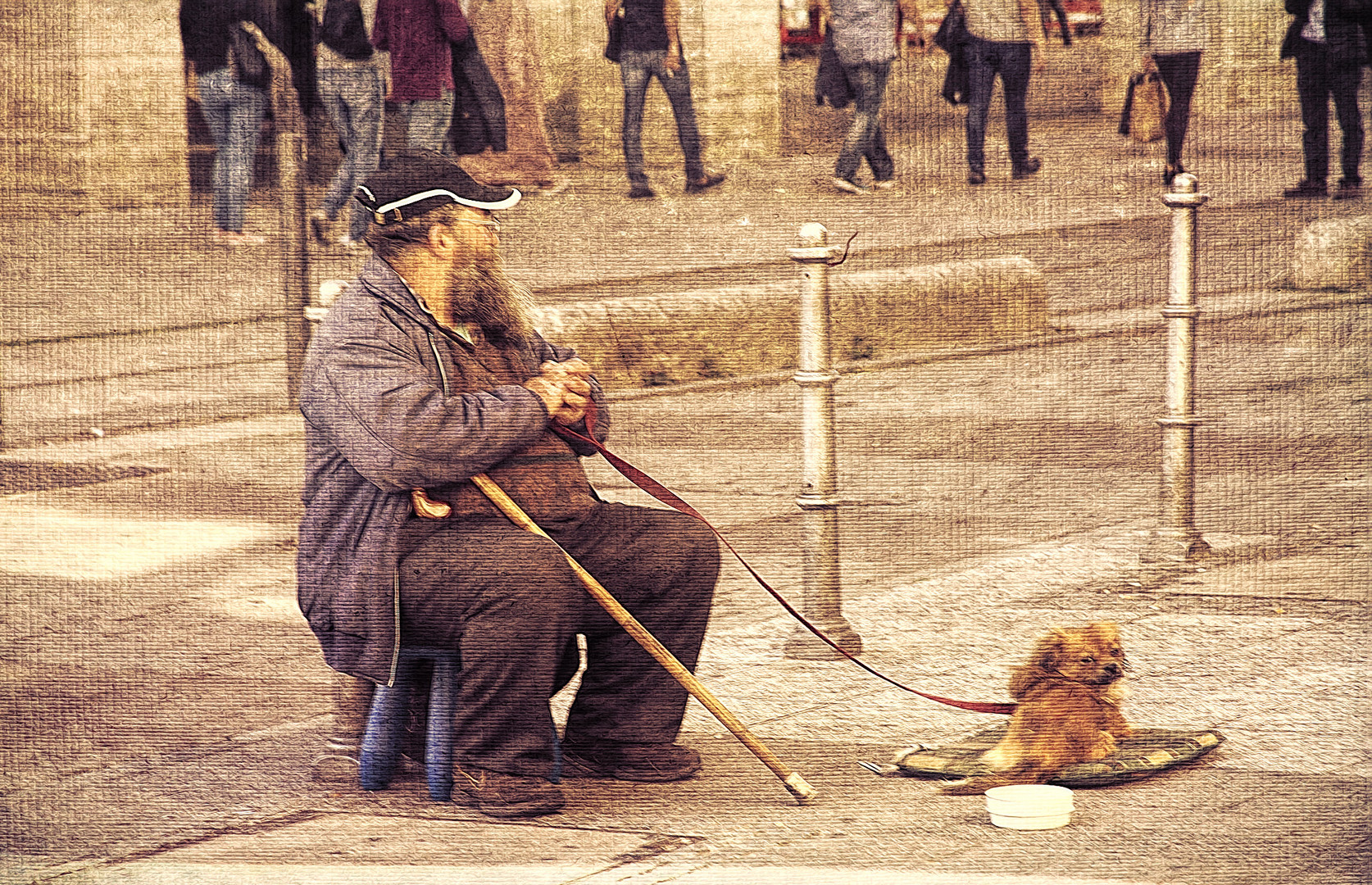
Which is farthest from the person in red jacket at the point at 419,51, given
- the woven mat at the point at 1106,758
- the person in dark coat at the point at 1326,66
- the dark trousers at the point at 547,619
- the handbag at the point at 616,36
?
the woven mat at the point at 1106,758

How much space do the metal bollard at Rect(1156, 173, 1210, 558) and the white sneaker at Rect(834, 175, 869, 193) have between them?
1.07 metres

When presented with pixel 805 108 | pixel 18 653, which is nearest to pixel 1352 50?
pixel 805 108

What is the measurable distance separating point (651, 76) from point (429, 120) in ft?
2.08

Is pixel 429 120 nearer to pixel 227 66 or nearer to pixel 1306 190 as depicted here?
pixel 227 66

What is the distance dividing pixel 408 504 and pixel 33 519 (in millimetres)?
2453

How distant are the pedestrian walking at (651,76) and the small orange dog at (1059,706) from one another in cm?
247

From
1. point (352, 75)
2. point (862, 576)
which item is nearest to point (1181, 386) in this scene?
point (862, 576)

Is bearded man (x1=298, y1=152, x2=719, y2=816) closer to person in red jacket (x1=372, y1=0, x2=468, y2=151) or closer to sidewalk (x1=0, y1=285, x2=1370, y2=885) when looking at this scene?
sidewalk (x1=0, y1=285, x2=1370, y2=885)

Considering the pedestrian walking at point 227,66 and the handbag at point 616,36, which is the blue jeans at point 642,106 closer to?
the handbag at point 616,36

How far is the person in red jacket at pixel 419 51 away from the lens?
16.8 feet

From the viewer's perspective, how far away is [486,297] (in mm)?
3338

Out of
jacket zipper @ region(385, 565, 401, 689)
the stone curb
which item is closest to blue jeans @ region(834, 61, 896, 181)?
the stone curb

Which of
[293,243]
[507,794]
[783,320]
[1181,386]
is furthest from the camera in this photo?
[783,320]

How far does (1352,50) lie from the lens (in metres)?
5.44
